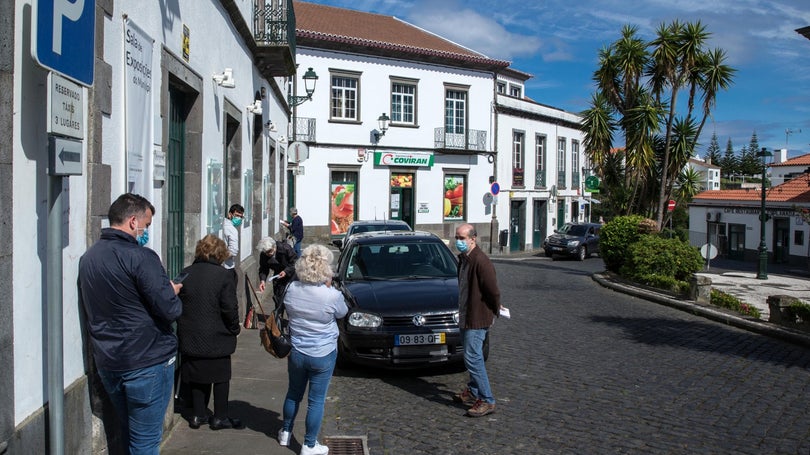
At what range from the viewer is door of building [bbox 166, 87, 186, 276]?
765 centimetres

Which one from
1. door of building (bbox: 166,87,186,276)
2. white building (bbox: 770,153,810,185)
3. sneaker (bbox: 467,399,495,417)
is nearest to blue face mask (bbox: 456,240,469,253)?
sneaker (bbox: 467,399,495,417)

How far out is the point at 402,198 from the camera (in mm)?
33375

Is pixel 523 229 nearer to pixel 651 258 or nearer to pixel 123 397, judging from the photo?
pixel 651 258

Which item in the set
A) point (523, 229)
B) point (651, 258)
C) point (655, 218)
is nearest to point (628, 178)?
point (655, 218)

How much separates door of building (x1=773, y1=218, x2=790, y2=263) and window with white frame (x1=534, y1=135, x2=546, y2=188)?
12.9 m

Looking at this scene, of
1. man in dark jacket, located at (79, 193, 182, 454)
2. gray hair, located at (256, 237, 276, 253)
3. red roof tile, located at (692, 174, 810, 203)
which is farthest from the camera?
red roof tile, located at (692, 174, 810, 203)

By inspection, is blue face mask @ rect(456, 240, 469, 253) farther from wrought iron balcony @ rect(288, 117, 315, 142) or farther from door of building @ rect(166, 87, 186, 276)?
wrought iron balcony @ rect(288, 117, 315, 142)

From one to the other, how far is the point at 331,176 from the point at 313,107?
3.13 metres

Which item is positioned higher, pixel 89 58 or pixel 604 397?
pixel 89 58

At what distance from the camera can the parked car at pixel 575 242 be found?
3025cm

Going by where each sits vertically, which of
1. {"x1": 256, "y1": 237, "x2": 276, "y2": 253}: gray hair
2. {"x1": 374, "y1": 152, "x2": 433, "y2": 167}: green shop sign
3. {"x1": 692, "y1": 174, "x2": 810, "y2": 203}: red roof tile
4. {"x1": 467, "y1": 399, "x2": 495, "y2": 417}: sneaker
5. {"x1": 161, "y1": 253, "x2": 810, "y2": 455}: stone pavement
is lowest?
{"x1": 161, "y1": 253, "x2": 810, "y2": 455}: stone pavement

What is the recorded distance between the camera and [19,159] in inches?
134

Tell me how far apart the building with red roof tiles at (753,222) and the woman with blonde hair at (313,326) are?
1325 inches

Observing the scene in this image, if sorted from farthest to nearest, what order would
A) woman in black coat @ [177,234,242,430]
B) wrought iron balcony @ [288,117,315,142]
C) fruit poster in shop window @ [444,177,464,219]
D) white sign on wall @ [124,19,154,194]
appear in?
fruit poster in shop window @ [444,177,464,219]
wrought iron balcony @ [288,117,315,142]
woman in black coat @ [177,234,242,430]
white sign on wall @ [124,19,154,194]
